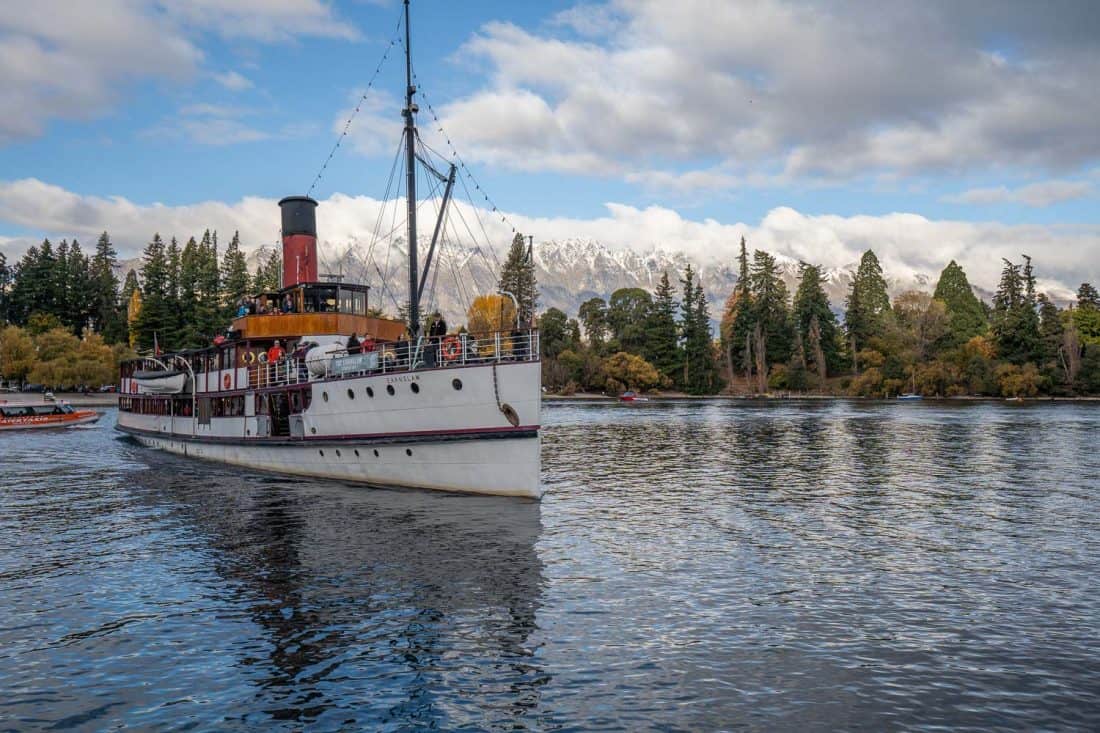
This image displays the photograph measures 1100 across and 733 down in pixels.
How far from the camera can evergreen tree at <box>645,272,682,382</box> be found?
462 feet

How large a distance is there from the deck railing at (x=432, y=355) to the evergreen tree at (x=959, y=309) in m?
118

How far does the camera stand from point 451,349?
26797mm

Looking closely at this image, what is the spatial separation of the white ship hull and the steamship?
0.15ft

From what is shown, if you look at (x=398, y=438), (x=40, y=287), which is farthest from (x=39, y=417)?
(x=40, y=287)

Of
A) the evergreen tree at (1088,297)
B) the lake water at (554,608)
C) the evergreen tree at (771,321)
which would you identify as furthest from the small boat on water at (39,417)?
the evergreen tree at (1088,297)

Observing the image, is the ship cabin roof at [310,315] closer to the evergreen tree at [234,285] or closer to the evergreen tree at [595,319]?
the evergreen tree at [234,285]

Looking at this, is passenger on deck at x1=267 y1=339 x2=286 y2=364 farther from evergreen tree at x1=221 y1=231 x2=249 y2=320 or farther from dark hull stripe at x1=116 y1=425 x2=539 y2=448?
evergreen tree at x1=221 y1=231 x2=249 y2=320

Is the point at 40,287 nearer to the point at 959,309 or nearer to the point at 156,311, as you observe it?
the point at 156,311

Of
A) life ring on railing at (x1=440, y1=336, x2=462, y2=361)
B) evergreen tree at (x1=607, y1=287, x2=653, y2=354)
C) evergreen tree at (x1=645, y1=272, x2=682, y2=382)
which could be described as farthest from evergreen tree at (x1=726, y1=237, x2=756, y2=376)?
life ring on railing at (x1=440, y1=336, x2=462, y2=361)

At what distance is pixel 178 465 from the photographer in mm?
38938

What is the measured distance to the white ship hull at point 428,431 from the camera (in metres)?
25.6

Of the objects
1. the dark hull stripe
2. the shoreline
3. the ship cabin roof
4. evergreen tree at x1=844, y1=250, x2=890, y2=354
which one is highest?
evergreen tree at x1=844, y1=250, x2=890, y2=354

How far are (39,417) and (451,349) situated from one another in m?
54.8

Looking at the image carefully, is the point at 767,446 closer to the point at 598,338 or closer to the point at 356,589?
the point at 356,589
